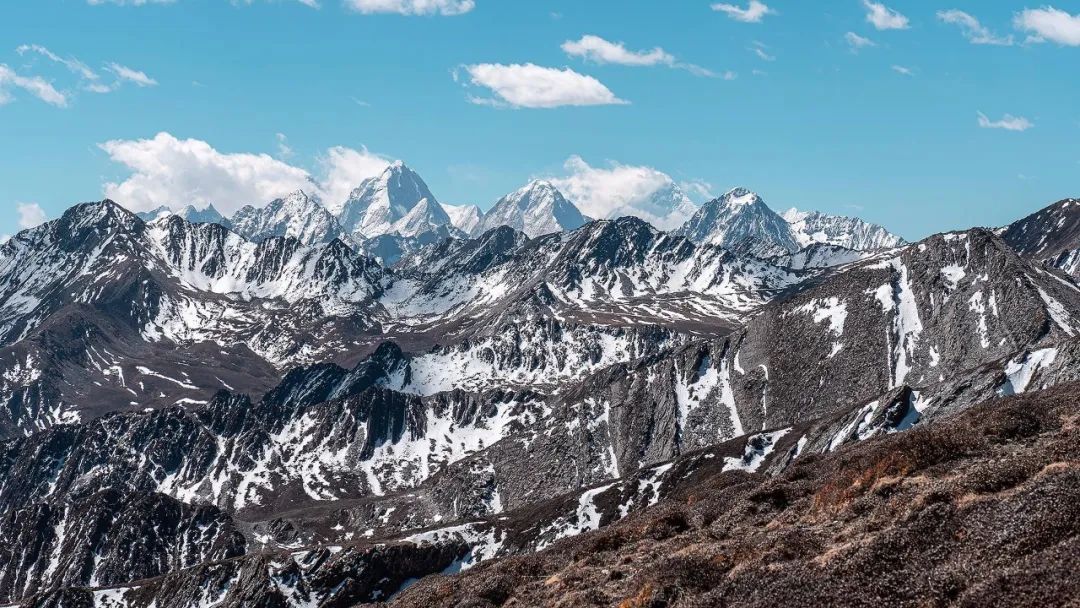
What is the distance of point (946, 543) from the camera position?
25188mm

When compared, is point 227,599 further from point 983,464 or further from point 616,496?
point 983,464

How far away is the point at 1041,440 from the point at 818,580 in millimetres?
17545

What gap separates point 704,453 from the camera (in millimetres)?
144625

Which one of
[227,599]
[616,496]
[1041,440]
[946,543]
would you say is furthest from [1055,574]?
[227,599]

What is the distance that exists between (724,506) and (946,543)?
18.0 m

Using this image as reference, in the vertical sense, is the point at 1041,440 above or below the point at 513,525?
above

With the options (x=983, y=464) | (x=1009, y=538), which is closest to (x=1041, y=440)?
(x=983, y=464)

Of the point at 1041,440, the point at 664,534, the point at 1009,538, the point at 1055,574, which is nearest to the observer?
the point at 1055,574

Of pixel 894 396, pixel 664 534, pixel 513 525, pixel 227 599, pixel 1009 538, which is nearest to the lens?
pixel 1009 538

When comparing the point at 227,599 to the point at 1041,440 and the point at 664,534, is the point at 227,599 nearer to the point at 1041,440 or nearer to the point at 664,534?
the point at 664,534

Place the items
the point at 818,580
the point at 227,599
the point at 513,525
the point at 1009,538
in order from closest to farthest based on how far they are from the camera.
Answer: the point at 1009,538
the point at 818,580
the point at 227,599
the point at 513,525

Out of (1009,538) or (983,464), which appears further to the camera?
(983,464)

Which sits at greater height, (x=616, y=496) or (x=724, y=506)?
(x=724, y=506)

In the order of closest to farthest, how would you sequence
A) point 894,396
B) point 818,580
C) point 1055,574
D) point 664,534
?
point 1055,574, point 818,580, point 664,534, point 894,396
